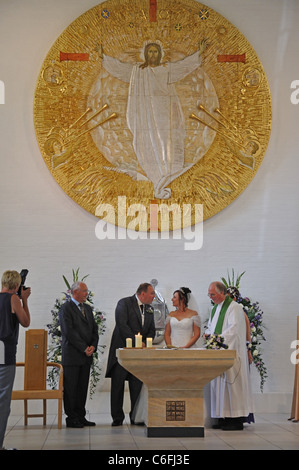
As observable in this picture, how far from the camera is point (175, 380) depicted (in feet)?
26.1

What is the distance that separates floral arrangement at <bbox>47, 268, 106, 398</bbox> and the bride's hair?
124 centimetres

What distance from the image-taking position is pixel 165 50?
11.6 m

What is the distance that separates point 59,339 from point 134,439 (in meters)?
2.91

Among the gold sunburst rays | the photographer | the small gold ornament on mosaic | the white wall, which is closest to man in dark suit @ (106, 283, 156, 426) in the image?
the white wall

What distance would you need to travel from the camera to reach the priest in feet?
29.1

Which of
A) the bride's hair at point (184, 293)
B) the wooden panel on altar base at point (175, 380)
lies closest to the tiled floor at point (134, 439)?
the wooden panel on altar base at point (175, 380)

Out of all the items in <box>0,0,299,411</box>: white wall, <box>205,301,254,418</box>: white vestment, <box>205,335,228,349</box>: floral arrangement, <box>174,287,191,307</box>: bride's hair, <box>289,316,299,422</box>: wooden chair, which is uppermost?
<box>0,0,299,411</box>: white wall

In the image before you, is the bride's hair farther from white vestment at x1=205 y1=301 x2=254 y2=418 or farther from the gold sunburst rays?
the gold sunburst rays

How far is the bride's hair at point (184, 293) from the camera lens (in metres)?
10.3

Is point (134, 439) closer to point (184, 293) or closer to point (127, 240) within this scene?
point (184, 293)

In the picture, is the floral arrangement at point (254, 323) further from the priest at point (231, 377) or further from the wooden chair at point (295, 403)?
the priest at point (231, 377)

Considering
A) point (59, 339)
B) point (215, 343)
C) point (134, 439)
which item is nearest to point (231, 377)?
point (215, 343)

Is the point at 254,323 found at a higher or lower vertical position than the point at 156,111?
lower

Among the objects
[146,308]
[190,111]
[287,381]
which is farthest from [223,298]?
[190,111]
